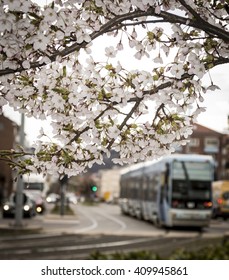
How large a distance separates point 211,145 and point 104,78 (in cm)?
8379

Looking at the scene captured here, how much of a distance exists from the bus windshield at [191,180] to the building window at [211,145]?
60.3 metres

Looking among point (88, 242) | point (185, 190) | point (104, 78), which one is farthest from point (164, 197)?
point (104, 78)

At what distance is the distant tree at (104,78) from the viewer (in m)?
2.87

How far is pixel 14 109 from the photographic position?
3.29 m

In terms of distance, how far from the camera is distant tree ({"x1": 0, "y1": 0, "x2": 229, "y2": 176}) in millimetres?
2867

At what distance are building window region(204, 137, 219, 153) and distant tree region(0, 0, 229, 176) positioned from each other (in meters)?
81.6

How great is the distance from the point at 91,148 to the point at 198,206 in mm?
21746

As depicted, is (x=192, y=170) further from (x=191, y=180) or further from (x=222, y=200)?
(x=222, y=200)

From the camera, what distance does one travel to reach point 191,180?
80.0ft

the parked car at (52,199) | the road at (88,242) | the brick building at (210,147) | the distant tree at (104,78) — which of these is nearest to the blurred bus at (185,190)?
the road at (88,242)

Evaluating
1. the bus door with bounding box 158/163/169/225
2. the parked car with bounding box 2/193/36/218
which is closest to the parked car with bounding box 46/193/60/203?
the parked car with bounding box 2/193/36/218

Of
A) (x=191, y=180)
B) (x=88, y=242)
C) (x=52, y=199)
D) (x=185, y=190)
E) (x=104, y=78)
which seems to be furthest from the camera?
(x=52, y=199)

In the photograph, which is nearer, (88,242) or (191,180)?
(88,242)
